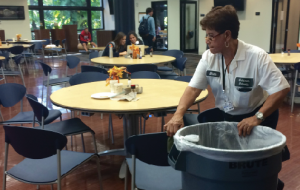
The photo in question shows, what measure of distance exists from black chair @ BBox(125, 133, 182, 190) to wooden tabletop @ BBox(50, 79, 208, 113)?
1.56 ft

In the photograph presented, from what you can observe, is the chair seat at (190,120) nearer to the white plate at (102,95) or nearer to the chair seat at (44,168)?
the white plate at (102,95)

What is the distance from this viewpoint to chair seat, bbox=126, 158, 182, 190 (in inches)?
72.7

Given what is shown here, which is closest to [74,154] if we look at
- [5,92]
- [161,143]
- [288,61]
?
[161,143]

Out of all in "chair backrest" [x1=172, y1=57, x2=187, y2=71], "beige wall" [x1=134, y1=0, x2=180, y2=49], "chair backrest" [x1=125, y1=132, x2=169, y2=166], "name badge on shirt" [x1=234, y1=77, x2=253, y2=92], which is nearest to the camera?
"chair backrest" [x1=125, y1=132, x2=169, y2=166]

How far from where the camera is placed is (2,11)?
13.5m

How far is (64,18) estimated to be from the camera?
16.1 metres

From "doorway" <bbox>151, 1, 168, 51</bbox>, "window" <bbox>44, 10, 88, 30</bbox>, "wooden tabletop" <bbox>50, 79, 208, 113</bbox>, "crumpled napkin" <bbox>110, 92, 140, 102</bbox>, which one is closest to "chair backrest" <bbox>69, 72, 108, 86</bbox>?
"wooden tabletop" <bbox>50, 79, 208, 113</bbox>

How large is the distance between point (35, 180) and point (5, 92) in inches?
69.6

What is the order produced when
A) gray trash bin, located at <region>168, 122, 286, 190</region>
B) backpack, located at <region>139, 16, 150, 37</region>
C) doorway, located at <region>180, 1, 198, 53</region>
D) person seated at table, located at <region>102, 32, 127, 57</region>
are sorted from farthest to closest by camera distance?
1. doorway, located at <region>180, 1, 198, 53</region>
2. backpack, located at <region>139, 16, 150, 37</region>
3. person seated at table, located at <region>102, 32, 127, 57</region>
4. gray trash bin, located at <region>168, 122, 286, 190</region>

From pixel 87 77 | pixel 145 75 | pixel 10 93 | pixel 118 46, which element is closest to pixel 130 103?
pixel 145 75

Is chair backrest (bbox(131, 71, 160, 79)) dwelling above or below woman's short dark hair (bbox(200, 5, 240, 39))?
below

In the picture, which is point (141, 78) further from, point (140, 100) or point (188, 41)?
point (188, 41)

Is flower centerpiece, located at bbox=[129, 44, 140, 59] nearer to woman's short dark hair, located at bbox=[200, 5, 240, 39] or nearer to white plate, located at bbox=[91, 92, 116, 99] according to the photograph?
white plate, located at bbox=[91, 92, 116, 99]

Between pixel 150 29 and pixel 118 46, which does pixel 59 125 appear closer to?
pixel 118 46
